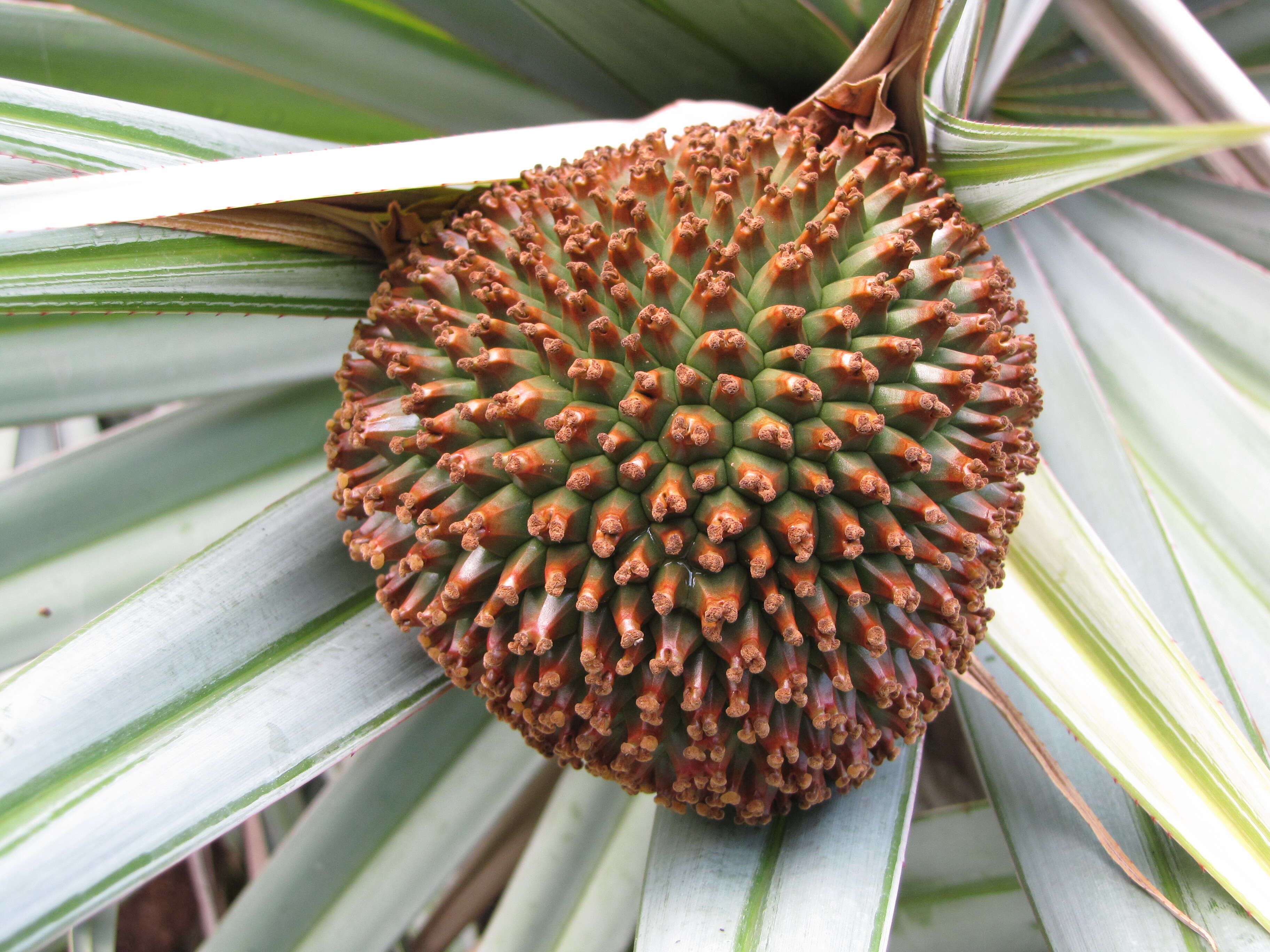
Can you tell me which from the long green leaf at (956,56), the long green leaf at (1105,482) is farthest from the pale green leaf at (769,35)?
the long green leaf at (1105,482)

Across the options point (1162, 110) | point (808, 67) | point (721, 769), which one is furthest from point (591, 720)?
point (1162, 110)

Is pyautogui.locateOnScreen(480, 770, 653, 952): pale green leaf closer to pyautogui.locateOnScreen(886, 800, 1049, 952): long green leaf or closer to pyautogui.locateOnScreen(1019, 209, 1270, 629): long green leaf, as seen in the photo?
pyautogui.locateOnScreen(886, 800, 1049, 952): long green leaf

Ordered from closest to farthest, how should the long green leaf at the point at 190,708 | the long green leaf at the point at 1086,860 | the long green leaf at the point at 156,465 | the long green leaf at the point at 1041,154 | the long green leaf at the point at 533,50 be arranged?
1. the long green leaf at the point at 1041,154
2. the long green leaf at the point at 190,708
3. the long green leaf at the point at 1086,860
4. the long green leaf at the point at 156,465
5. the long green leaf at the point at 533,50

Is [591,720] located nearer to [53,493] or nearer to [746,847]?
[746,847]

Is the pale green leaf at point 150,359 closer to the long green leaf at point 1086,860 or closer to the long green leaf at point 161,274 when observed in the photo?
the long green leaf at point 161,274

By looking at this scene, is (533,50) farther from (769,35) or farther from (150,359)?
(150,359)
